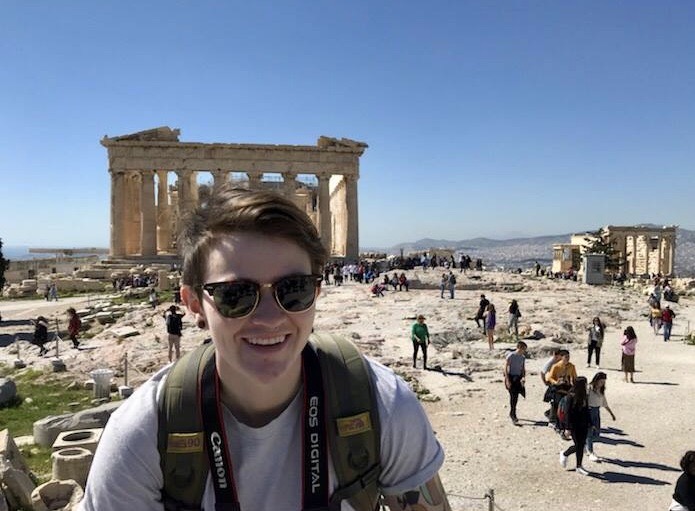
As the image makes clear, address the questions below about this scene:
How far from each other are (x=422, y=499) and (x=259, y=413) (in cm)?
58

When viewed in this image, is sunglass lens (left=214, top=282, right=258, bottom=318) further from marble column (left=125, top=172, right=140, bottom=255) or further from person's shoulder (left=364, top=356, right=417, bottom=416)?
marble column (left=125, top=172, right=140, bottom=255)

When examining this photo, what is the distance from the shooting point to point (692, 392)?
11.3 m

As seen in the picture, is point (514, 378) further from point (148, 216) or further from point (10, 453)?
point (148, 216)

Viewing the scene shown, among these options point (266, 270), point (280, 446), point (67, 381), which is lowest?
point (67, 381)

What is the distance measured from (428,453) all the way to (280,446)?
0.46 m

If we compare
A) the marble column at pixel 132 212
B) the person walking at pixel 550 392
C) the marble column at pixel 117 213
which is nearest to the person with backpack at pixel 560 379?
the person walking at pixel 550 392

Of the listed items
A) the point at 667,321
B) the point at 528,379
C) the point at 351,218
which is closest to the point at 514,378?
the point at 528,379

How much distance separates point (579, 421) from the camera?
24.3ft

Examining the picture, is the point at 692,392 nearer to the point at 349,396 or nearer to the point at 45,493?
the point at 45,493

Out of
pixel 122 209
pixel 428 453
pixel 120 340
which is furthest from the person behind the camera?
pixel 122 209

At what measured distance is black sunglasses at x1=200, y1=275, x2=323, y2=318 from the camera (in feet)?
5.66

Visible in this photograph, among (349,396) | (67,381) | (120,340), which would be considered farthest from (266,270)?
(120,340)

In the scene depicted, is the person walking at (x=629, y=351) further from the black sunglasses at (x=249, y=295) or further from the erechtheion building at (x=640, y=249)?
the erechtheion building at (x=640, y=249)

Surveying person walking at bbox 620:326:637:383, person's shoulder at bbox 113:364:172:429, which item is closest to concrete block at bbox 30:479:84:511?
person's shoulder at bbox 113:364:172:429
